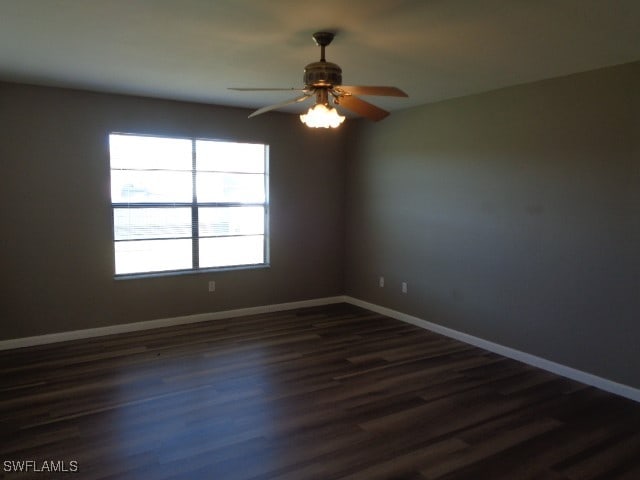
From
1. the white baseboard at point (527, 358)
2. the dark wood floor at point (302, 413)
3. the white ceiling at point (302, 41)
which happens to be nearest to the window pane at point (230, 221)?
the dark wood floor at point (302, 413)

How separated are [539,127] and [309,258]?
307cm

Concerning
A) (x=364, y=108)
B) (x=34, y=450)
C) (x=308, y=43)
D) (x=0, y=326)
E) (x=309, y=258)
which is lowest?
(x=34, y=450)

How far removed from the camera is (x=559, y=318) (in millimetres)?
3820

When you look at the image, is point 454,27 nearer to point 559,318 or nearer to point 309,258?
point 559,318

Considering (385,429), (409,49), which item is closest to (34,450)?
(385,429)

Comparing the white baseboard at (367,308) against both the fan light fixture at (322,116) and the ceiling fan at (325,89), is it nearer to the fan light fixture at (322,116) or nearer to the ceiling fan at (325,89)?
the ceiling fan at (325,89)

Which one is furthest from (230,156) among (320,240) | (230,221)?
(320,240)

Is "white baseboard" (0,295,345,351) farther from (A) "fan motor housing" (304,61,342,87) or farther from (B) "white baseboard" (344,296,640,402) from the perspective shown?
(A) "fan motor housing" (304,61,342,87)

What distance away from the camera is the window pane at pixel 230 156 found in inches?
203

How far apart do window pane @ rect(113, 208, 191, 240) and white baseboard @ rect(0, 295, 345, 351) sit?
91 centimetres

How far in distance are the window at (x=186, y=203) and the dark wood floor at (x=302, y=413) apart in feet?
3.15

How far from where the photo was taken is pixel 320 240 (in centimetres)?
601

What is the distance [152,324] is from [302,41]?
3.40 meters

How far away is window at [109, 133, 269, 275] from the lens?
15.7 ft
